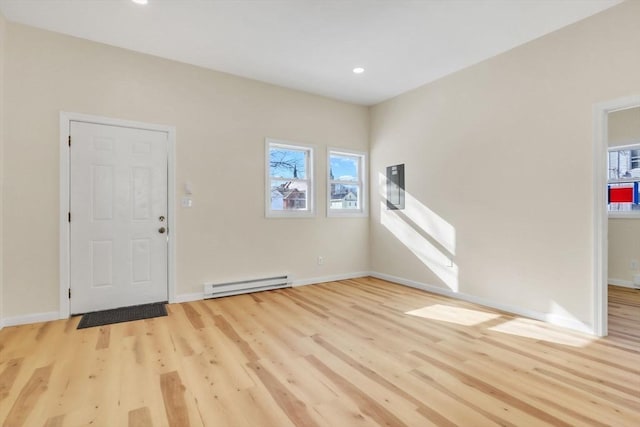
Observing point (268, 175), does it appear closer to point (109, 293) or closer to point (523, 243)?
point (109, 293)

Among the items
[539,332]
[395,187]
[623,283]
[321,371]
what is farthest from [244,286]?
[623,283]

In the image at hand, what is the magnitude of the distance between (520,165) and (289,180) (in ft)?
10.1

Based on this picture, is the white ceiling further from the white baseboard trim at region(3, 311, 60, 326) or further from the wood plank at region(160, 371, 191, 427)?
the wood plank at region(160, 371, 191, 427)

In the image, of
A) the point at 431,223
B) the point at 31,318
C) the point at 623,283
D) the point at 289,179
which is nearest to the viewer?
the point at 31,318

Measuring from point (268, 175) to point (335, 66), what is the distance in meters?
1.76

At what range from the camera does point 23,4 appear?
112 inches

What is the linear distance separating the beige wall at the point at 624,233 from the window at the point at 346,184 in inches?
152

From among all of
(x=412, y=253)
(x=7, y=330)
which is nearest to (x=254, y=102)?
(x=412, y=253)

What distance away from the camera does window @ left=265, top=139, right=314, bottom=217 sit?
471 cm

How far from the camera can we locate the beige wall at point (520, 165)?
117 inches

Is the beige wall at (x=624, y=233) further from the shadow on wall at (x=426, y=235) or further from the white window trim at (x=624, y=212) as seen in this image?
the shadow on wall at (x=426, y=235)

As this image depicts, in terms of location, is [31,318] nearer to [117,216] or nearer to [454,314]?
[117,216]

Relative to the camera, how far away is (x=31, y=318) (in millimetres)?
3176

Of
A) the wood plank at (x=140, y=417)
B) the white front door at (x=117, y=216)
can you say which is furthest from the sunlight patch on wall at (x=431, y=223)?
A: the wood plank at (x=140, y=417)
